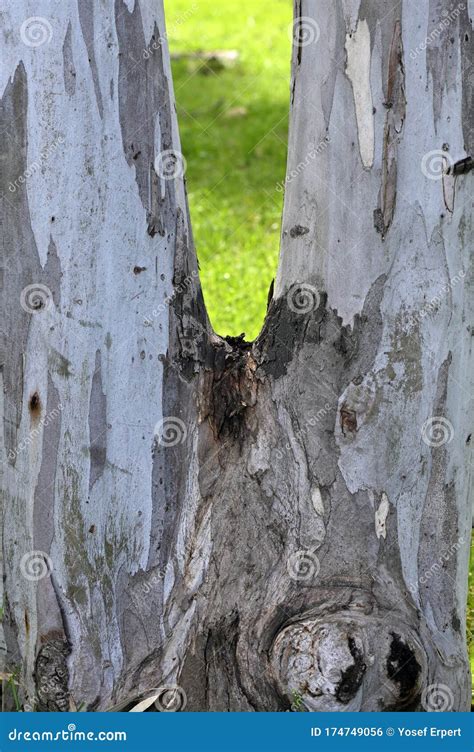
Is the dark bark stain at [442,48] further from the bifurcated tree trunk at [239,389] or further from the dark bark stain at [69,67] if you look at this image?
the dark bark stain at [69,67]

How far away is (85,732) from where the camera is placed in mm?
2770

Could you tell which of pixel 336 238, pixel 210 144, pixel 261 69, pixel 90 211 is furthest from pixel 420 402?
pixel 261 69

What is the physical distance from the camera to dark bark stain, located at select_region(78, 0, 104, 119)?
8.34 feet

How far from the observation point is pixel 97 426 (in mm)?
2742

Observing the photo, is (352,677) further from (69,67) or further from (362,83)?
(69,67)

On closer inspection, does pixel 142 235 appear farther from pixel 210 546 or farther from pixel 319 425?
pixel 210 546

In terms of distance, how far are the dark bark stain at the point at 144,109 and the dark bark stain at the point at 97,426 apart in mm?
425

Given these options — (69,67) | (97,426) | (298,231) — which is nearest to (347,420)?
(298,231)

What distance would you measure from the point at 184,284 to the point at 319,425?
21.7 inches

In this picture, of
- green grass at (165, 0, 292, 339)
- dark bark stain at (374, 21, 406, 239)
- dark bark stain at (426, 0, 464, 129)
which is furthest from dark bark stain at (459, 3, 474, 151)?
green grass at (165, 0, 292, 339)

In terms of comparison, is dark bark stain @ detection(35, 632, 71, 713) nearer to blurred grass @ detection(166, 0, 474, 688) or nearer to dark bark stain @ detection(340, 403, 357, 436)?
dark bark stain @ detection(340, 403, 357, 436)

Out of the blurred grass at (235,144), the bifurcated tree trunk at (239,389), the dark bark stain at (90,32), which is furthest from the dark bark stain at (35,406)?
the blurred grass at (235,144)

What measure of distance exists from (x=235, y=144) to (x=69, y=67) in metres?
6.85

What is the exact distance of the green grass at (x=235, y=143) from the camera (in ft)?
20.1
